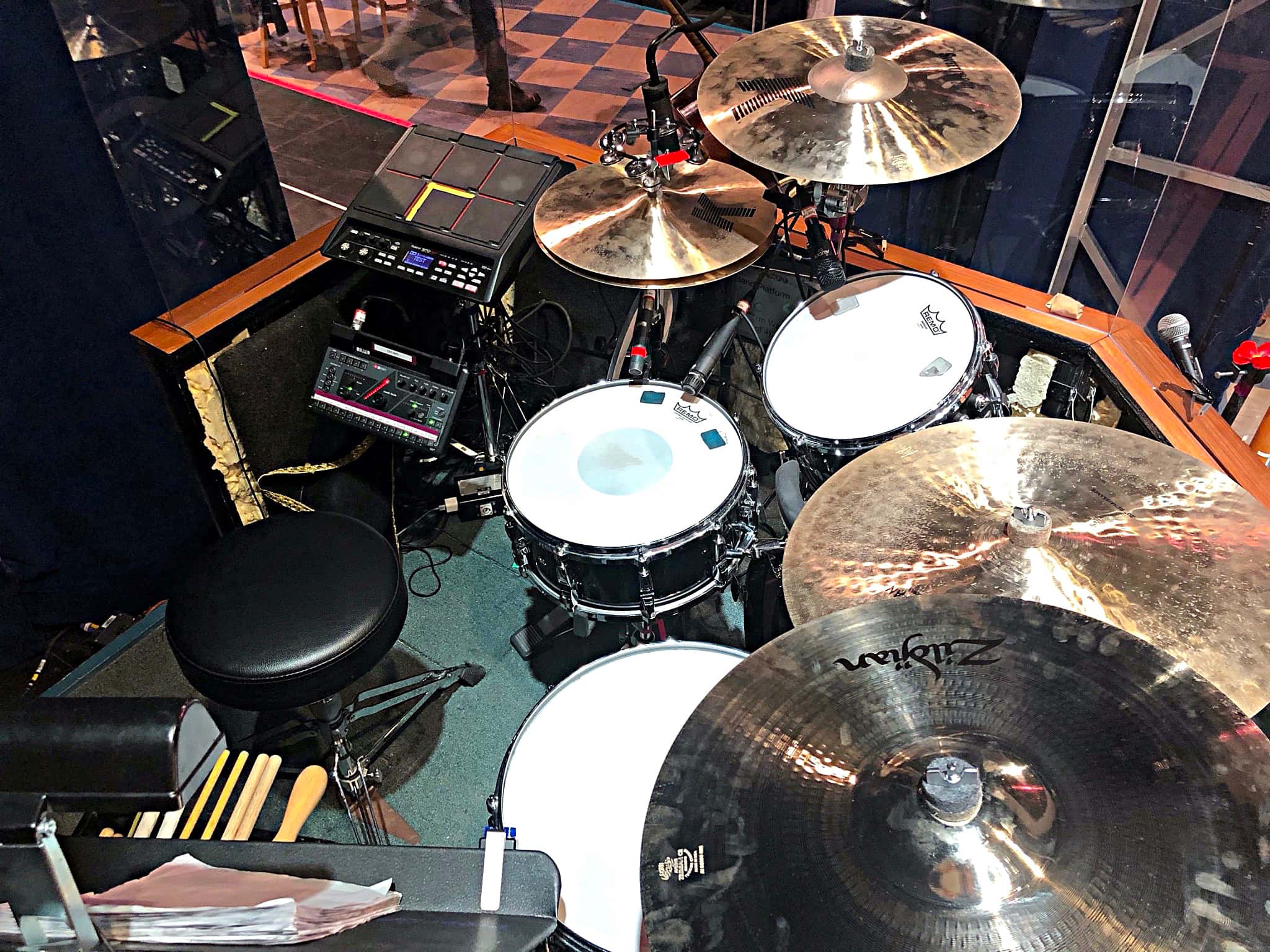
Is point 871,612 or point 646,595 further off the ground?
point 871,612

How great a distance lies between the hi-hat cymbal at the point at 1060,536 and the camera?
1.34 metres

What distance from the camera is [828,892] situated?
0.93 meters

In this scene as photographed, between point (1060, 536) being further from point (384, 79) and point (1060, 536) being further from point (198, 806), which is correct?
point (384, 79)

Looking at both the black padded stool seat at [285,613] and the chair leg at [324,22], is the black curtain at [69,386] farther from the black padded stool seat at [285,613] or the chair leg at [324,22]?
the chair leg at [324,22]

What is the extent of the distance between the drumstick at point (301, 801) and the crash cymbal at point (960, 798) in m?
0.36

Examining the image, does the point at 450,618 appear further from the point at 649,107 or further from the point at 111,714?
the point at 111,714

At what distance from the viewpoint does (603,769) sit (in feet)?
5.56

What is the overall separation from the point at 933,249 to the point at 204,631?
2.35 metres

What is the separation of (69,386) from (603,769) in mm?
1615

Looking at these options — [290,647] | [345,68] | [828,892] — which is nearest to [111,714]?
[828,892]

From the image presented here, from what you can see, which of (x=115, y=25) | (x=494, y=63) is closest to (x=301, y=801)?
(x=115, y=25)

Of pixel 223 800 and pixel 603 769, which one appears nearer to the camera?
pixel 223 800

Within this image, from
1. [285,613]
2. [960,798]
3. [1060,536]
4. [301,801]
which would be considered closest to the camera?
[960,798]

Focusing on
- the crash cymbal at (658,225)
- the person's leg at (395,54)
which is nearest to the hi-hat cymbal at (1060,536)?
the crash cymbal at (658,225)
